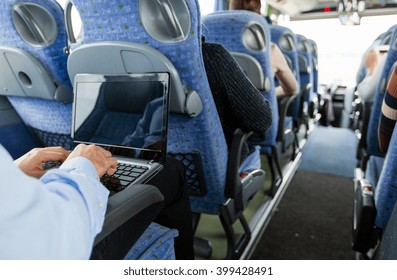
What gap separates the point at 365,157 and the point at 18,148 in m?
2.10

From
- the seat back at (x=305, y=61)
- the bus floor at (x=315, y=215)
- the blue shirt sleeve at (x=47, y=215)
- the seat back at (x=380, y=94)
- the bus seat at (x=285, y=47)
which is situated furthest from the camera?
the seat back at (x=305, y=61)

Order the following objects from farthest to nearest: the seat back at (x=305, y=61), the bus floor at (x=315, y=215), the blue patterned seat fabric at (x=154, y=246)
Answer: the seat back at (x=305, y=61), the bus floor at (x=315, y=215), the blue patterned seat fabric at (x=154, y=246)

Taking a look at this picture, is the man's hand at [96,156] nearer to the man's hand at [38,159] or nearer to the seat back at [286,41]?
the man's hand at [38,159]

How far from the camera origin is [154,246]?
829 mm

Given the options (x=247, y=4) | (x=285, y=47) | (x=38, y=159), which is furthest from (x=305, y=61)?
(x=38, y=159)

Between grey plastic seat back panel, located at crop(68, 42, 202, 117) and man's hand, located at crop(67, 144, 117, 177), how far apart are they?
1.03 ft

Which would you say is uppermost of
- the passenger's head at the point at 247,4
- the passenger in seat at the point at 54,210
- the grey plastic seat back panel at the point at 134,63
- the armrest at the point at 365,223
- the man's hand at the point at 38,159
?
the passenger's head at the point at 247,4

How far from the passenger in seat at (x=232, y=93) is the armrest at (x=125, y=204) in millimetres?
583

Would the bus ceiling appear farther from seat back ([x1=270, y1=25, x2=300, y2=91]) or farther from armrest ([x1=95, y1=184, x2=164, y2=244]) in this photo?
armrest ([x1=95, y1=184, x2=164, y2=244])

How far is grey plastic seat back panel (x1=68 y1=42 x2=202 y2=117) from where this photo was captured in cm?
90

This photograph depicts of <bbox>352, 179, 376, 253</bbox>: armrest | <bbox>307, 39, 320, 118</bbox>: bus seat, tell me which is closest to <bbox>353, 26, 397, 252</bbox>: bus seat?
<bbox>352, 179, 376, 253</bbox>: armrest

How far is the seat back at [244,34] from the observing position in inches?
57.8

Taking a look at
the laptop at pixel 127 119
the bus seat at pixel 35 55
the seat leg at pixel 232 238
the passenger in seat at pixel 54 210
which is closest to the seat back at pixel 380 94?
the seat leg at pixel 232 238
